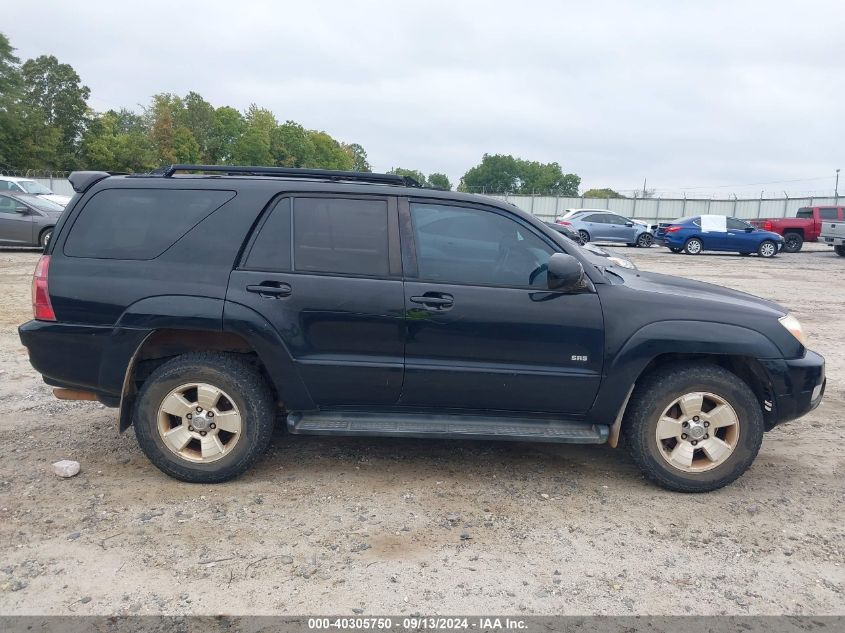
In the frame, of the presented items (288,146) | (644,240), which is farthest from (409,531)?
(288,146)

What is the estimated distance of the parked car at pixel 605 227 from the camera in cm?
2466

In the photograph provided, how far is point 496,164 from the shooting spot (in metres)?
132

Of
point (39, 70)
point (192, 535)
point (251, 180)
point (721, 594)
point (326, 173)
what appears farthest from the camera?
point (39, 70)

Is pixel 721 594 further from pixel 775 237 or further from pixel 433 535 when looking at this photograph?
pixel 775 237

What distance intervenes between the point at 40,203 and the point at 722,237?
20.9 m

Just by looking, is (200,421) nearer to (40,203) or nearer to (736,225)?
(40,203)

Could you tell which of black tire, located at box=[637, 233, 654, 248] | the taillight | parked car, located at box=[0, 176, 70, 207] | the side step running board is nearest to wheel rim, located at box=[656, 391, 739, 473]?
the side step running board

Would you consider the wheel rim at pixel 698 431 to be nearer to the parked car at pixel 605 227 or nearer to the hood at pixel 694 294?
the hood at pixel 694 294

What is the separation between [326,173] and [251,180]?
52 centimetres

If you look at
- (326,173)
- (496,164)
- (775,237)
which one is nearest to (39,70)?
(775,237)

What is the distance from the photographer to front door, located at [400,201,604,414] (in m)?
3.70

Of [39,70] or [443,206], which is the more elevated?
[39,70]

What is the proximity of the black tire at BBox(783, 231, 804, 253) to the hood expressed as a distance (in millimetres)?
24257

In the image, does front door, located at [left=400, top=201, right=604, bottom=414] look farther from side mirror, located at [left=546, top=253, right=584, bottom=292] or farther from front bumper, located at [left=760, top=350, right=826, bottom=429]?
front bumper, located at [left=760, top=350, right=826, bottom=429]
